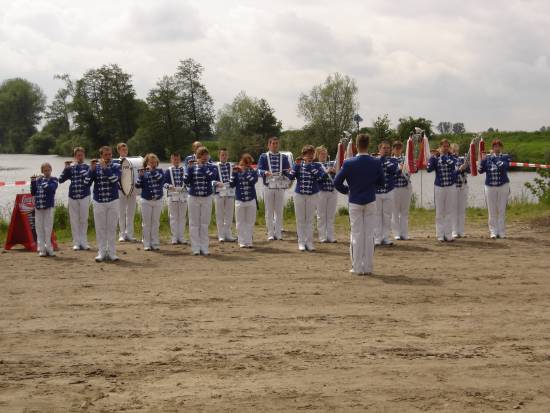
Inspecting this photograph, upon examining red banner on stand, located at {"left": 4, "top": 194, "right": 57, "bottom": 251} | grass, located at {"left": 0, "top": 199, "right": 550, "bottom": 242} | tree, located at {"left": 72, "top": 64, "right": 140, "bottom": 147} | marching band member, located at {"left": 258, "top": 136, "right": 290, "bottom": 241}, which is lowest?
grass, located at {"left": 0, "top": 199, "right": 550, "bottom": 242}

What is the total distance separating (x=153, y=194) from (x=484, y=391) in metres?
10.3

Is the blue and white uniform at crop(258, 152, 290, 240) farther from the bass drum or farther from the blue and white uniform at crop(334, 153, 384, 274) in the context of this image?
the blue and white uniform at crop(334, 153, 384, 274)

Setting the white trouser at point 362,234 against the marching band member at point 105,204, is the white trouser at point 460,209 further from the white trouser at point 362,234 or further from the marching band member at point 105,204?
the marching band member at point 105,204

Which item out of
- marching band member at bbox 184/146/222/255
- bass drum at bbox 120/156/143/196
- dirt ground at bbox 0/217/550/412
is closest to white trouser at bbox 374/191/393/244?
dirt ground at bbox 0/217/550/412

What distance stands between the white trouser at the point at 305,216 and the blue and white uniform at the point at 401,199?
76.2 inches

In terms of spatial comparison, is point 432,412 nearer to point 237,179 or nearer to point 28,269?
point 28,269

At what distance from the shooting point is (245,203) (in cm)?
1555

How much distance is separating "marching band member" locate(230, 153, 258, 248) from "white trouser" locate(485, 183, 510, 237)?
16.5ft

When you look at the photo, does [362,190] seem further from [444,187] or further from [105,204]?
[105,204]

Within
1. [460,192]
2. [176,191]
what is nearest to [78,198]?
[176,191]

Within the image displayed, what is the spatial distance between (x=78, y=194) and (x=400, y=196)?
6582mm

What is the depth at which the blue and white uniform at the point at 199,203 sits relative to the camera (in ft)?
47.1

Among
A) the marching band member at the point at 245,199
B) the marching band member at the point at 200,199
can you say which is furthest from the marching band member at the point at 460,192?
the marching band member at the point at 200,199

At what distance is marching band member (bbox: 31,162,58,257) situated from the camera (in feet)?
48.0
